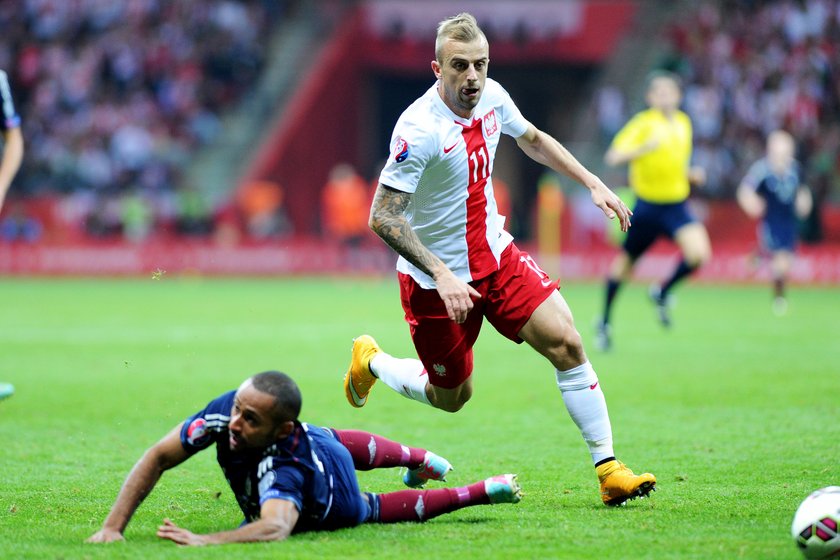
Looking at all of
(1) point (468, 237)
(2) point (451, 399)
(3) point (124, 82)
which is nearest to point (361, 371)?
(2) point (451, 399)

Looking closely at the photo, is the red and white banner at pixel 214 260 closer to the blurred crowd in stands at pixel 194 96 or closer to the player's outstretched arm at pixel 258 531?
the blurred crowd in stands at pixel 194 96

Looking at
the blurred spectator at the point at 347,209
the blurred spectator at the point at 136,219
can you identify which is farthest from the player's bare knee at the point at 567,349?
the blurred spectator at the point at 136,219

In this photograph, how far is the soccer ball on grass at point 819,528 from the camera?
15.5 ft

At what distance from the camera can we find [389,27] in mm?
31297

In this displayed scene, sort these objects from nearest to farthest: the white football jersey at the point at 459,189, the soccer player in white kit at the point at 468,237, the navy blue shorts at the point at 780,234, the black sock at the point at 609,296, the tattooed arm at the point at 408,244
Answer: the tattooed arm at the point at 408,244, the soccer player in white kit at the point at 468,237, the white football jersey at the point at 459,189, the black sock at the point at 609,296, the navy blue shorts at the point at 780,234

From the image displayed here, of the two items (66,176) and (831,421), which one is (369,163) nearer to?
(66,176)

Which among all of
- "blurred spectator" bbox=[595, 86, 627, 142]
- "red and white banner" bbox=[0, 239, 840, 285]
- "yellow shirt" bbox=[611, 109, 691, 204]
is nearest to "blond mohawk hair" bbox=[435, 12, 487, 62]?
"yellow shirt" bbox=[611, 109, 691, 204]

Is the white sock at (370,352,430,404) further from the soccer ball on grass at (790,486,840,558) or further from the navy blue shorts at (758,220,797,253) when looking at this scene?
the navy blue shorts at (758,220,797,253)

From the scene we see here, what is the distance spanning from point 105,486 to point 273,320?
10.7 meters

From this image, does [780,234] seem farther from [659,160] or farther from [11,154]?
[11,154]

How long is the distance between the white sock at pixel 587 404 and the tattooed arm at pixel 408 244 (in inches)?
26.5

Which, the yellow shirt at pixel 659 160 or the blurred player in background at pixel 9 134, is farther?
the yellow shirt at pixel 659 160

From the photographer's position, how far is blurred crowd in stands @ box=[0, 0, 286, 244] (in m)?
30.7

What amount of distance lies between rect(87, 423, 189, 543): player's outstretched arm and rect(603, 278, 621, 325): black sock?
8479 millimetres
